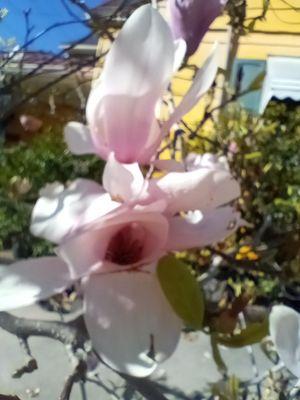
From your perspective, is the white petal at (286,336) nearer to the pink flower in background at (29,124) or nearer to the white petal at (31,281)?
the white petal at (31,281)

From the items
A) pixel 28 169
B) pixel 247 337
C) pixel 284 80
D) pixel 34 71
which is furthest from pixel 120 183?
pixel 284 80

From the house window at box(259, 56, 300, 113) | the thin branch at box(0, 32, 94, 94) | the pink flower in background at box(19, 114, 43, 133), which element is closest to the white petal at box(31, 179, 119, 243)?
the thin branch at box(0, 32, 94, 94)

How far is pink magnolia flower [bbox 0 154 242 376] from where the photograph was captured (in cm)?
37

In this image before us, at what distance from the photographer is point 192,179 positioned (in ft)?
1.20

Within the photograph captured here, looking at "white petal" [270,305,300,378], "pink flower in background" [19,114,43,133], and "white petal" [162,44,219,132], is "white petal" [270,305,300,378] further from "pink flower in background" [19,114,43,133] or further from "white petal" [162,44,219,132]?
"pink flower in background" [19,114,43,133]

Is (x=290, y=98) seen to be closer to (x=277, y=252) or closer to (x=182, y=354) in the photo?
(x=182, y=354)

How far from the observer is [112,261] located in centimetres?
39

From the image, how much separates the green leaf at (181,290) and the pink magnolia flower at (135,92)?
63 millimetres

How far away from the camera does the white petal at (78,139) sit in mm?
406

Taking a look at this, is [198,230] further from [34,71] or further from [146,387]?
[34,71]

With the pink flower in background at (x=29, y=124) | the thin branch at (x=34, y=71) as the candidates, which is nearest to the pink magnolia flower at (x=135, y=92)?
the thin branch at (x=34, y=71)

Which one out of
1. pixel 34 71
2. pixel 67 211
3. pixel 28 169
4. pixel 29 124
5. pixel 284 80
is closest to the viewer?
pixel 67 211

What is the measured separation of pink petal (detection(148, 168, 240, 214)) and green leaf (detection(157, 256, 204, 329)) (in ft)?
0.11

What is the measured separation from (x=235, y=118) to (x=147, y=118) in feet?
8.57
